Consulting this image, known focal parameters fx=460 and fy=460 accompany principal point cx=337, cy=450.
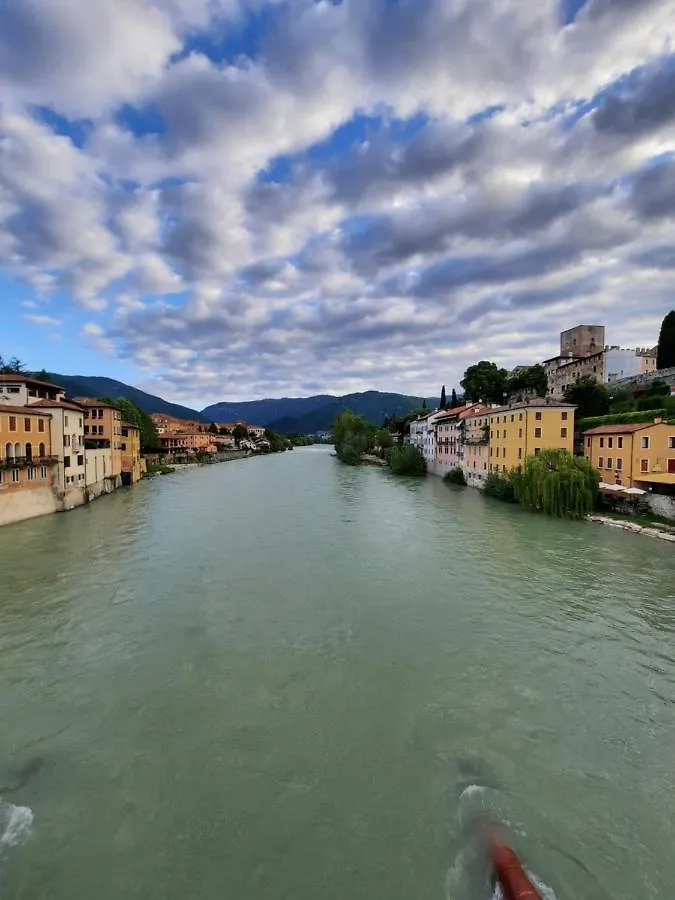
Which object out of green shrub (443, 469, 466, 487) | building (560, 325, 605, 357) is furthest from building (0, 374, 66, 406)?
building (560, 325, 605, 357)

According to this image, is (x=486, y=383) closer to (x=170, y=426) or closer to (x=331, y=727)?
(x=331, y=727)

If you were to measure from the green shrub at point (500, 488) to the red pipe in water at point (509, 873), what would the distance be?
104 ft

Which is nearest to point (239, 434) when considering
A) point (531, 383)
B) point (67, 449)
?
point (531, 383)

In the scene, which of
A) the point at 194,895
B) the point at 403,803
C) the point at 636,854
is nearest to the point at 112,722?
the point at 194,895

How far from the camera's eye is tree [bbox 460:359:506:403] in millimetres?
73000

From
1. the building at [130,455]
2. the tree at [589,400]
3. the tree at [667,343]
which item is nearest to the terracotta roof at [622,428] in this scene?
the tree at [589,400]

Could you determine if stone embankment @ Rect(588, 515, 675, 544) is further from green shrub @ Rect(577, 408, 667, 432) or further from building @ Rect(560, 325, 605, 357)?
building @ Rect(560, 325, 605, 357)

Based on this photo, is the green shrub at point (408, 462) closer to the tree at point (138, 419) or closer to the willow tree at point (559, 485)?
the willow tree at point (559, 485)

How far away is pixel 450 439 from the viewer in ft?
188

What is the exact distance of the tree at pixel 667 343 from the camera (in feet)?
171

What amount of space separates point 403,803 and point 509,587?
11.6 m

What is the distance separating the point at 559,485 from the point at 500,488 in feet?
24.7

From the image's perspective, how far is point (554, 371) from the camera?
3182 inches

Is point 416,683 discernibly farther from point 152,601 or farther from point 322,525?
point 322,525
